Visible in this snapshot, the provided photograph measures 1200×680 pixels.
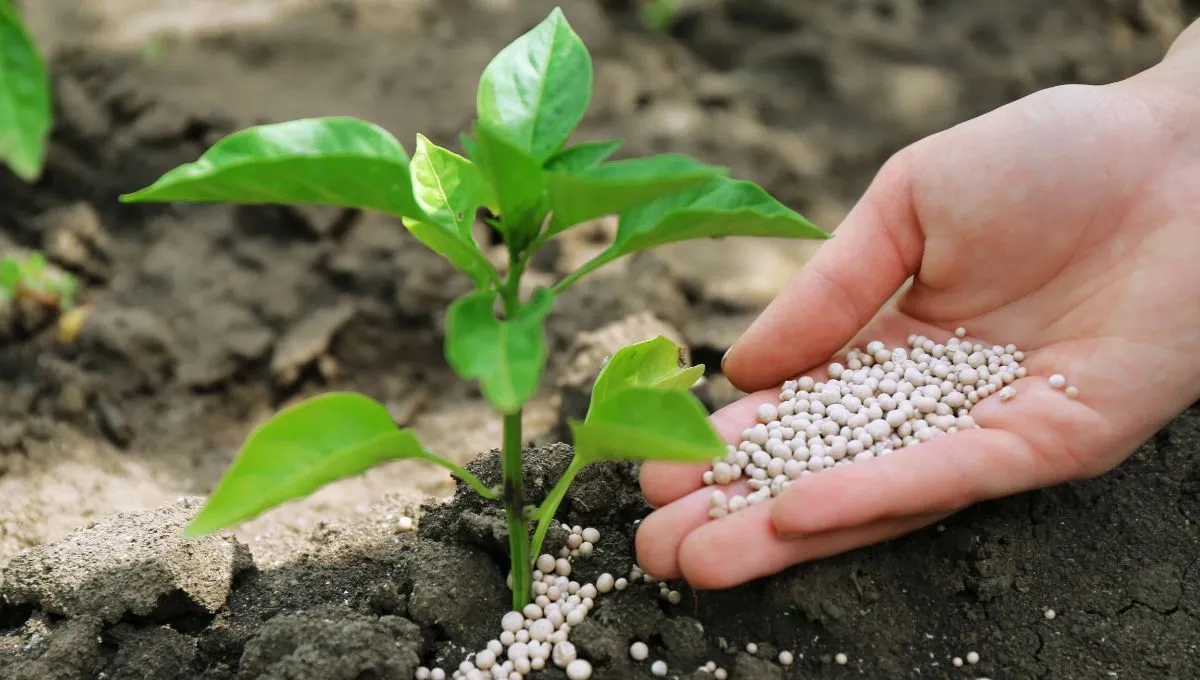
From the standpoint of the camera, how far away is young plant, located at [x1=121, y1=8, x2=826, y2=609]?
1.11m

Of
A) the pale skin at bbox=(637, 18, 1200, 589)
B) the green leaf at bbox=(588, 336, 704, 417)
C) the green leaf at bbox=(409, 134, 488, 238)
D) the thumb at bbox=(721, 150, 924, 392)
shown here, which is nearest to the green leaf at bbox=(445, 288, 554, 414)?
the green leaf at bbox=(409, 134, 488, 238)

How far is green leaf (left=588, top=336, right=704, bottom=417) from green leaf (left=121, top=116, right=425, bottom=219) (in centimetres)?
45

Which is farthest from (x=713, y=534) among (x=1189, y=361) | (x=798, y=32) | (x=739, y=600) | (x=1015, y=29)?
(x=1015, y=29)

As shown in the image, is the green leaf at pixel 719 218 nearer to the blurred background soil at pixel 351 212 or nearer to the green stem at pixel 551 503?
the green stem at pixel 551 503

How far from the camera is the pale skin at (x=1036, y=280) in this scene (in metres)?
1.59

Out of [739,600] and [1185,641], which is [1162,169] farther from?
[739,600]

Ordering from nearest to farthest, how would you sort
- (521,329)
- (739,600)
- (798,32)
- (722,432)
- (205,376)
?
1. (521,329)
2. (739,600)
3. (722,432)
4. (205,376)
5. (798,32)

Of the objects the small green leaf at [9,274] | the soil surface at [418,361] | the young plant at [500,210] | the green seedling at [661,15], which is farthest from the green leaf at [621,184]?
the green seedling at [661,15]

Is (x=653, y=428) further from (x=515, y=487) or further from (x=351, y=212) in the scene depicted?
(x=351, y=212)

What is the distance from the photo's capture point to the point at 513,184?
4.00ft

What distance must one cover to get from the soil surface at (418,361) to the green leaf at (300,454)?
33 centimetres

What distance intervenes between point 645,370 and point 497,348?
50 centimetres

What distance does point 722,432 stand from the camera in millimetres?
1628

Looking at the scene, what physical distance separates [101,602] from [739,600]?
37.8 inches
